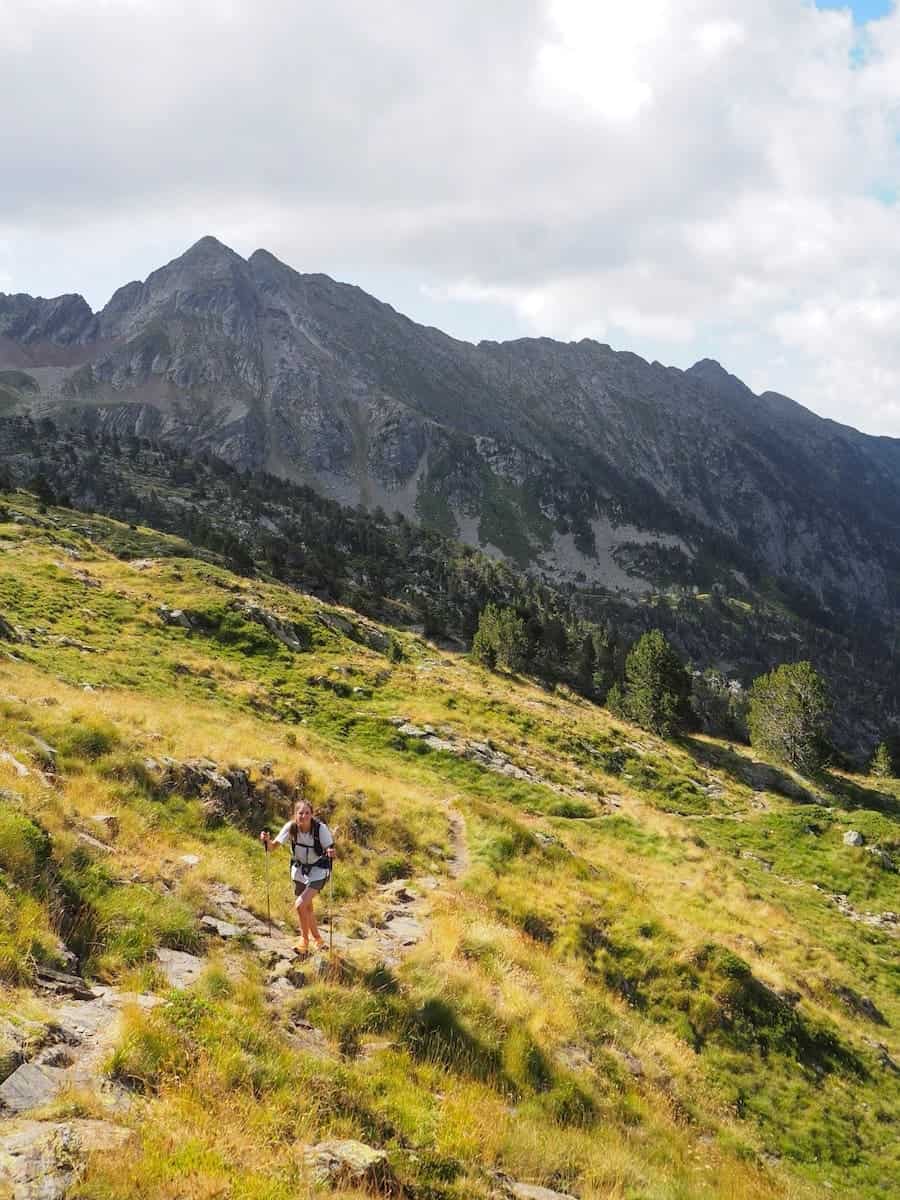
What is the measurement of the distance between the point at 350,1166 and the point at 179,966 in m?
4.43

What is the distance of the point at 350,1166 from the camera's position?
267 inches

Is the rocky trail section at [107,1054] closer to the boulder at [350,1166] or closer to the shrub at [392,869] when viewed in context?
the boulder at [350,1166]

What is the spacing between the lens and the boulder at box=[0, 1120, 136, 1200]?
5.25 m

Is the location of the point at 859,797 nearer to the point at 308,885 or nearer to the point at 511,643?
the point at 308,885

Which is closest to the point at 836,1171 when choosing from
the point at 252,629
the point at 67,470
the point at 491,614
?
the point at 252,629

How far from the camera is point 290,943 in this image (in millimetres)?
12305

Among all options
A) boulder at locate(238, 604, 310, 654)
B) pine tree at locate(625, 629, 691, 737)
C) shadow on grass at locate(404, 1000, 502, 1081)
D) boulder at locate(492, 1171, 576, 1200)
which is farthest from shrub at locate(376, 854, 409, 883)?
pine tree at locate(625, 629, 691, 737)

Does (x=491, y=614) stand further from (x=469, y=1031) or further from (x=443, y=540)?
Result: (x=443, y=540)

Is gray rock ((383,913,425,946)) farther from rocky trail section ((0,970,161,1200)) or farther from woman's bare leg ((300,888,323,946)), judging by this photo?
rocky trail section ((0,970,161,1200))

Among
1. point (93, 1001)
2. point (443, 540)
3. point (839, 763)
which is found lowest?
point (839, 763)

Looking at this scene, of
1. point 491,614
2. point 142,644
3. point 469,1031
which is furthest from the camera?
point 491,614

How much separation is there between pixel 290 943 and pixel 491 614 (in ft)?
275

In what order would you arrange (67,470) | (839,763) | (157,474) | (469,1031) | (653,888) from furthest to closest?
(157,474) → (67,470) → (839,763) → (653,888) → (469,1031)

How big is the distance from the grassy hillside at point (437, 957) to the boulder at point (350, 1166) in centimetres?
18
